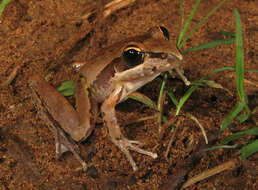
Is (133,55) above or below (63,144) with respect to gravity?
above

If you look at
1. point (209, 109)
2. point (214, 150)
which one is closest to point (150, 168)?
point (214, 150)

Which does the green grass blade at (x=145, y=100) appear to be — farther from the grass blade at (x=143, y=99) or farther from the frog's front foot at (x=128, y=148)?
the frog's front foot at (x=128, y=148)

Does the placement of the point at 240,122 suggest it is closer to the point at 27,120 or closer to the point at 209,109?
the point at 209,109

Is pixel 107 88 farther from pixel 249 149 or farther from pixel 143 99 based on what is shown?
pixel 249 149

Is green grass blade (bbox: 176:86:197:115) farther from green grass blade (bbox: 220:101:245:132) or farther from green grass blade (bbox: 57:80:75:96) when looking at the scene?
green grass blade (bbox: 57:80:75:96)

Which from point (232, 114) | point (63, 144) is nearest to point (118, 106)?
point (63, 144)
